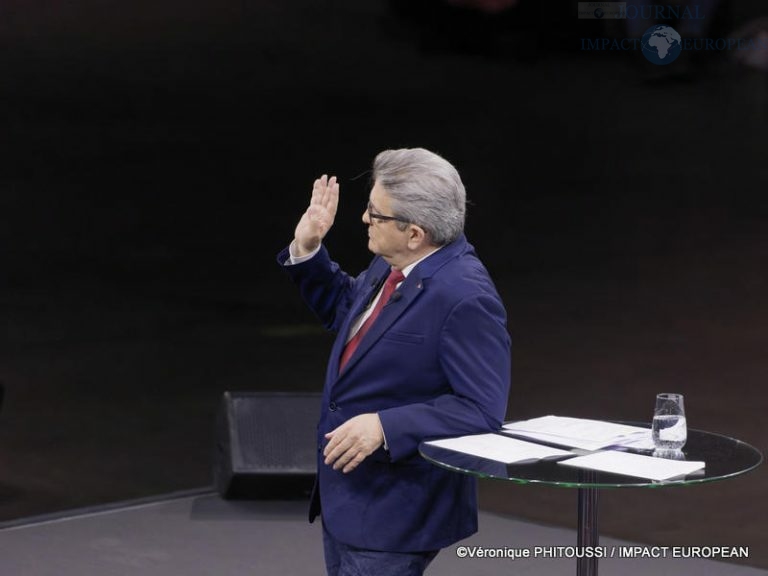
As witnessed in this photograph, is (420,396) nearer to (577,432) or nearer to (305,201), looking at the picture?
(577,432)

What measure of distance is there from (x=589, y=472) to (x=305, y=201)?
14.3ft

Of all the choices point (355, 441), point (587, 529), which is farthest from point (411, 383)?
point (587, 529)

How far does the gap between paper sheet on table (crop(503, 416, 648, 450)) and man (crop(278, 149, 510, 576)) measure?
0.12m

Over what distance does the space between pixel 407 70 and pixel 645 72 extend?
1.16 metres

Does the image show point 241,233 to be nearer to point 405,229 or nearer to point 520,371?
point 520,371

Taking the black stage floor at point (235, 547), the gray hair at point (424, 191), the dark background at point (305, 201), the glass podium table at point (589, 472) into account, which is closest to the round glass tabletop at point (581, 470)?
the glass podium table at point (589, 472)

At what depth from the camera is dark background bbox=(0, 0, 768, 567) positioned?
554 centimetres

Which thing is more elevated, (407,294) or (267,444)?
(407,294)

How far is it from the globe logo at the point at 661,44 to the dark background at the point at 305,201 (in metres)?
0.11

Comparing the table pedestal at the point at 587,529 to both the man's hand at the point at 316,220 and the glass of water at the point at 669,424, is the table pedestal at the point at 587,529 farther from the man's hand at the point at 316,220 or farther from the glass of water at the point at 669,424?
the man's hand at the point at 316,220

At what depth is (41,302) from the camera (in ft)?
18.9

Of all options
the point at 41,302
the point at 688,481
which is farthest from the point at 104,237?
Answer: the point at 688,481

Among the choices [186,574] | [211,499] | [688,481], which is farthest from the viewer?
[211,499]

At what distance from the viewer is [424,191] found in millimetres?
2410
